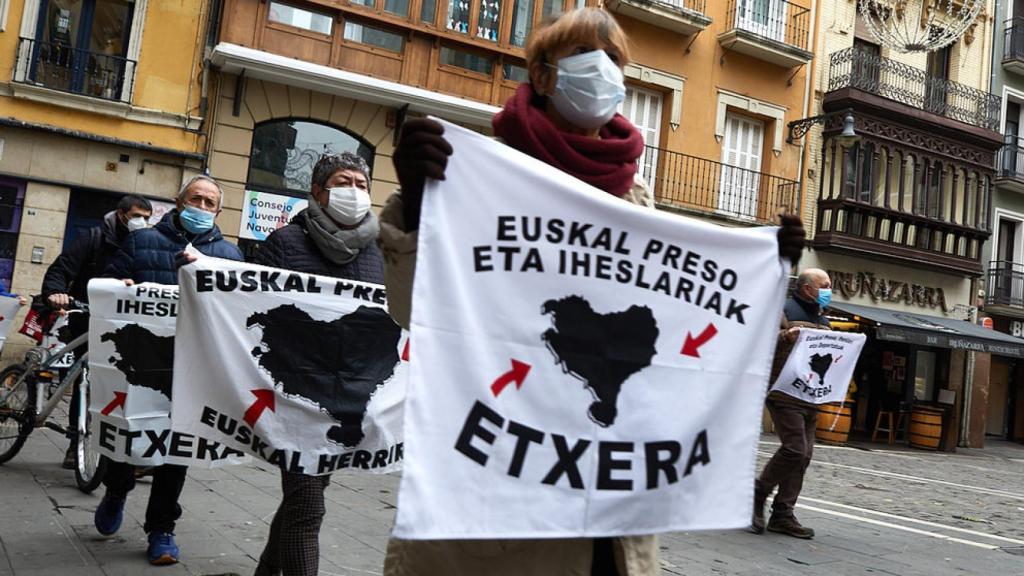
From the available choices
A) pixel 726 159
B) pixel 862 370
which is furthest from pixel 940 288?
pixel 726 159

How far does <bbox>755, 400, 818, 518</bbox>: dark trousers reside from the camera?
641 centimetres

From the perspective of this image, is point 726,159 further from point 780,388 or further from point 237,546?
point 237,546

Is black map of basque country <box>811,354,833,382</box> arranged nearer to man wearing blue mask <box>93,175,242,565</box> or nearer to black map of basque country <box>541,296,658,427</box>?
man wearing blue mask <box>93,175,242,565</box>

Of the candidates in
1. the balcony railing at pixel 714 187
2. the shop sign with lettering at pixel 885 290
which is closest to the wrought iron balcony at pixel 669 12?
the balcony railing at pixel 714 187

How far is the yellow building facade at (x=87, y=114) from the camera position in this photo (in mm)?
13453

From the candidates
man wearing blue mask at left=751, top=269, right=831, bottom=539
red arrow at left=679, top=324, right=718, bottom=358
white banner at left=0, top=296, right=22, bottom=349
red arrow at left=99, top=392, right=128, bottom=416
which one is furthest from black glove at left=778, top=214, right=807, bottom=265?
white banner at left=0, top=296, right=22, bottom=349

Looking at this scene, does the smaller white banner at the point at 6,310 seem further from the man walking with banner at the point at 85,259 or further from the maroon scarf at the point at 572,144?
the maroon scarf at the point at 572,144

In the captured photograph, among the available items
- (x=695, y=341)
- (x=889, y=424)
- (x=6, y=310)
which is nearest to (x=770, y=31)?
(x=889, y=424)

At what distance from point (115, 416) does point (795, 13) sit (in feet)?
68.2

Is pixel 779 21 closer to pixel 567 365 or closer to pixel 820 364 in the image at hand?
pixel 820 364

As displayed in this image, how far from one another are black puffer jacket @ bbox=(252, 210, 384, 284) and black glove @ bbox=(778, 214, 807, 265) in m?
1.91

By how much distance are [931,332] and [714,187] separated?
5973mm

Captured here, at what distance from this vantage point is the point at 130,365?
4.39m

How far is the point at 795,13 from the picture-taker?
70.5 feet
